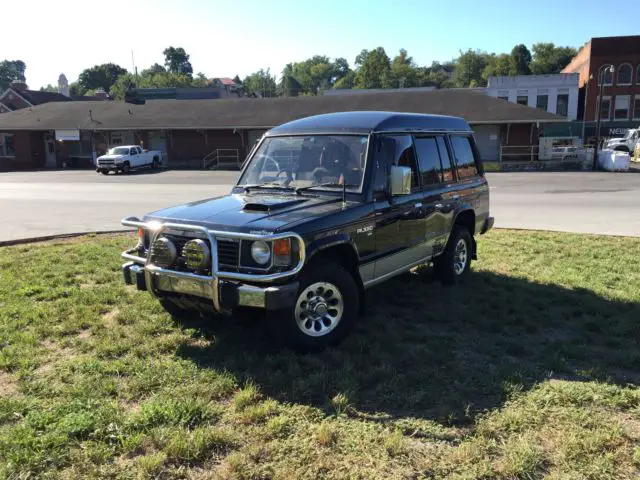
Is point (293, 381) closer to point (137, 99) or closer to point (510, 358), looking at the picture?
point (510, 358)

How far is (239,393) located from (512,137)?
114ft

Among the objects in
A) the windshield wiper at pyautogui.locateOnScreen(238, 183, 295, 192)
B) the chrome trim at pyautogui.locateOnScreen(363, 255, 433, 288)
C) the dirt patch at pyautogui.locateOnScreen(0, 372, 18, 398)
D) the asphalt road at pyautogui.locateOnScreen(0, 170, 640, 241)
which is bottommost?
the dirt patch at pyautogui.locateOnScreen(0, 372, 18, 398)

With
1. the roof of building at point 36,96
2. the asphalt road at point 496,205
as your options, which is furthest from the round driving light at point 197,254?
→ the roof of building at point 36,96

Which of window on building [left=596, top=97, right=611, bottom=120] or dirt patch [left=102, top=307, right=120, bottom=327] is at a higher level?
window on building [left=596, top=97, right=611, bottom=120]

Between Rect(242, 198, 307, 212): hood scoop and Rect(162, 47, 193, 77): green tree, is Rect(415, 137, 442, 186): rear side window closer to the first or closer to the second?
Rect(242, 198, 307, 212): hood scoop

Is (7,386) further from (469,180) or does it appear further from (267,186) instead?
(469,180)

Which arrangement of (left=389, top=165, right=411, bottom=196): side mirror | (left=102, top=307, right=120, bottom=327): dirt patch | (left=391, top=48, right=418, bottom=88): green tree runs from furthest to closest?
1. (left=391, top=48, right=418, bottom=88): green tree
2. (left=102, top=307, right=120, bottom=327): dirt patch
3. (left=389, top=165, right=411, bottom=196): side mirror

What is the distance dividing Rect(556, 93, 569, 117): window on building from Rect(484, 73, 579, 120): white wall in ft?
0.82

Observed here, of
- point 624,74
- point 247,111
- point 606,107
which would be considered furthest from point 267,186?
point 624,74

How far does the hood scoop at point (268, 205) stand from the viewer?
4.54 meters

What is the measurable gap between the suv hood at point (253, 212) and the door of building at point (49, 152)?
143 ft

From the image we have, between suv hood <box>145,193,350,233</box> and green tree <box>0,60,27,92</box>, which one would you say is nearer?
suv hood <box>145,193,350,233</box>

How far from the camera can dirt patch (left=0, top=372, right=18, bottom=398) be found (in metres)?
3.93

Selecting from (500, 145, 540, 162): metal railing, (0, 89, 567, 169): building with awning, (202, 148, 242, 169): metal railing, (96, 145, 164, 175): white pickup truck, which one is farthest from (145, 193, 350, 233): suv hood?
(202, 148, 242, 169): metal railing
